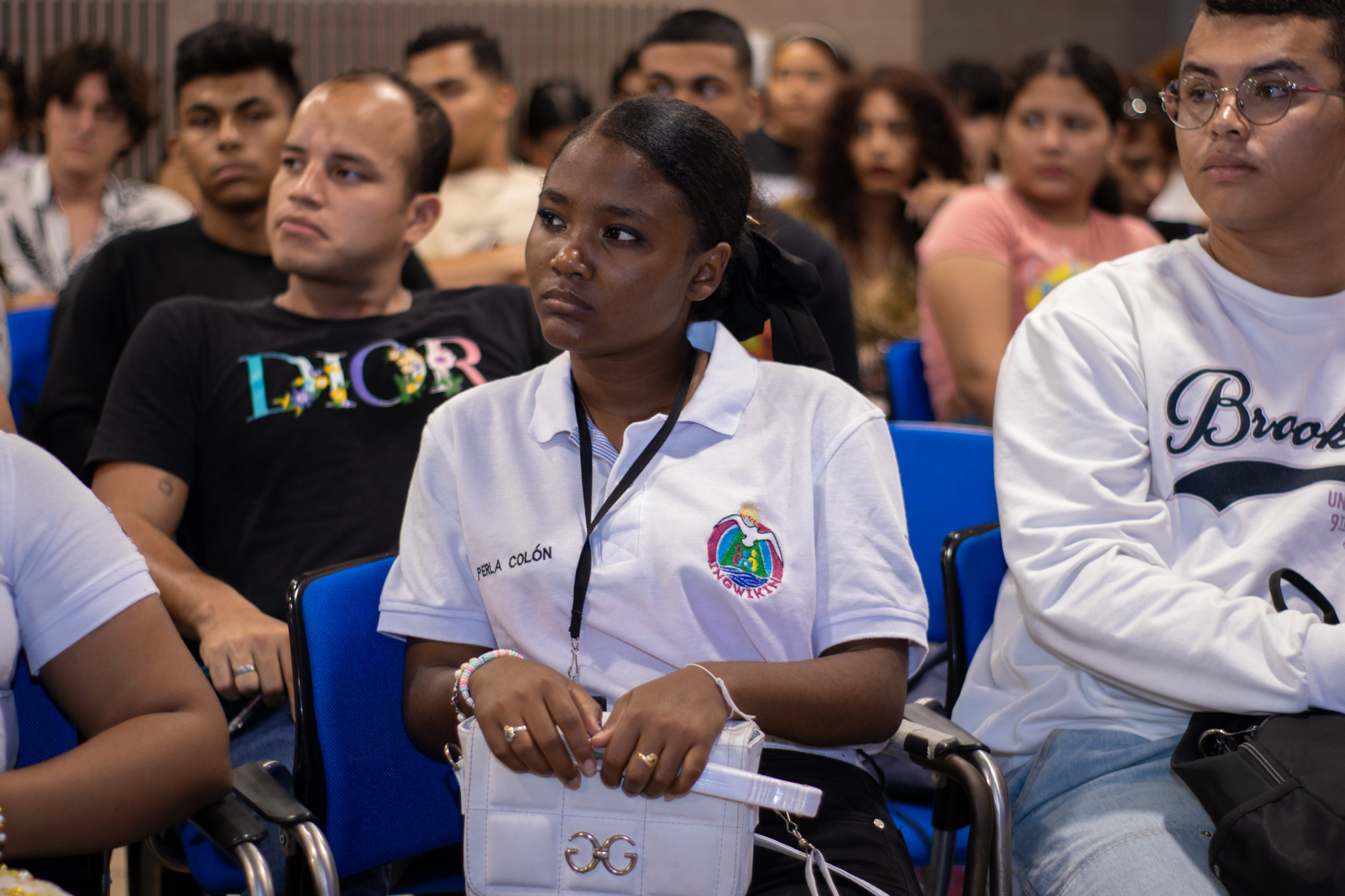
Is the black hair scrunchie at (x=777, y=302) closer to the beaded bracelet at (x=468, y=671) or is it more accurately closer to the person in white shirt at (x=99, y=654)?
the beaded bracelet at (x=468, y=671)

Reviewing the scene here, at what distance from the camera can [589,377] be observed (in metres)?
1.75

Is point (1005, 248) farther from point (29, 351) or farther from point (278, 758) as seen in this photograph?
point (29, 351)

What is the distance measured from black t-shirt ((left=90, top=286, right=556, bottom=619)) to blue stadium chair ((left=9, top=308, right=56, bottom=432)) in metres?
1.03

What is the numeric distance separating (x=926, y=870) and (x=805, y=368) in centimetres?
76

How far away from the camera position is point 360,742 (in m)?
1.74

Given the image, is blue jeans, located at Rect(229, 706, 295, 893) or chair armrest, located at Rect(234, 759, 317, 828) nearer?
chair armrest, located at Rect(234, 759, 317, 828)

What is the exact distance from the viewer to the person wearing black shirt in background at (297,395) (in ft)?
6.84

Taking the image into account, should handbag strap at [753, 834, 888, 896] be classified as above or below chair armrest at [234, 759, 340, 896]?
above

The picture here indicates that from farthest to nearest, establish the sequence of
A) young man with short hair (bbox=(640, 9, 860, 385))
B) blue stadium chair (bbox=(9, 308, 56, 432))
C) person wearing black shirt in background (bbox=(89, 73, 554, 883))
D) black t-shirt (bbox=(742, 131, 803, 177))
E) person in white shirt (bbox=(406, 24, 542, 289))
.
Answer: black t-shirt (bbox=(742, 131, 803, 177)) → person in white shirt (bbox=(406, 24, 542, 289)) → young man with short hair (bbox=(640, 9, 860, 385)) → blue stadium chair (bbox=(9, 308, 56, 432)) → person wearing black shirt in background (bbox=(89, 73, 554, 883))

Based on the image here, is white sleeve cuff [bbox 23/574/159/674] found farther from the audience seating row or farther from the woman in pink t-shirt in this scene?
the woman in pink t-shirt

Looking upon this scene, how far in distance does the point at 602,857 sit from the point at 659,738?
14 centimetres

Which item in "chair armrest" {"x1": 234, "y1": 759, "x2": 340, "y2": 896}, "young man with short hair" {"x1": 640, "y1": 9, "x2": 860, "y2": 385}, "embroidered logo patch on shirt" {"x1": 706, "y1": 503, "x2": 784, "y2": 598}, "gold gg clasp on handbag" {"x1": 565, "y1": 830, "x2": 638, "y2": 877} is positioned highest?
"young man with short hair" {"x1": 640, "y1": 9, "x2": 860, "y2": 385}

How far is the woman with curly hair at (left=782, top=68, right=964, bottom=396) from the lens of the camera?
4180mm

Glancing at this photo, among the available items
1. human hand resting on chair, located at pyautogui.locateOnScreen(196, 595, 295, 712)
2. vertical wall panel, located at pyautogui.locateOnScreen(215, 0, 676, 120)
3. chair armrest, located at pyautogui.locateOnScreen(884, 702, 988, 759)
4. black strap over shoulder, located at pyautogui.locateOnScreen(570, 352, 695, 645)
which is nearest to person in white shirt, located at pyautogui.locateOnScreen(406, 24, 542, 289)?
human hand resting on chair, located at pyautogui.locateOnScreen(196, 595, 295, 712)
